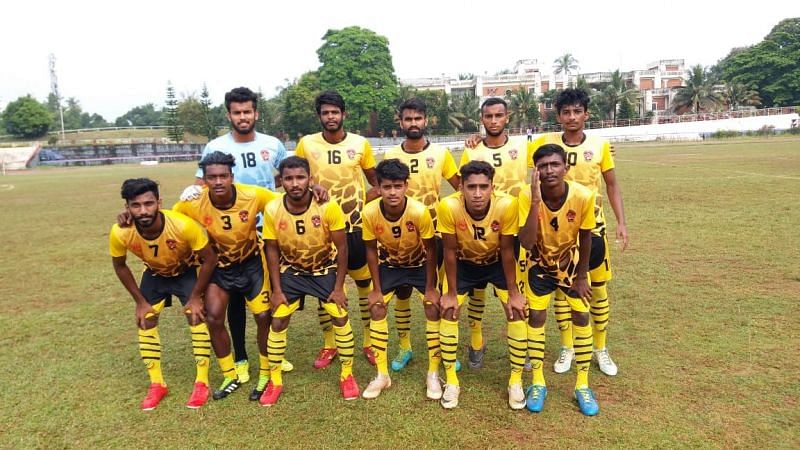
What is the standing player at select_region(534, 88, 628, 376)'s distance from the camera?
4.54 meters

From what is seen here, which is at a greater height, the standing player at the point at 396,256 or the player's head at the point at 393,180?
the player's head at the point at 393,180

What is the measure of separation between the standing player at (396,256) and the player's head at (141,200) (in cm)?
174

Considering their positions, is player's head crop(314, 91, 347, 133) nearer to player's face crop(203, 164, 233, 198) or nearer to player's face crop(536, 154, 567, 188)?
player's face crop(203, 164, 233, 198)

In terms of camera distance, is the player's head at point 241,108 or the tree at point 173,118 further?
the tree at point 173,118

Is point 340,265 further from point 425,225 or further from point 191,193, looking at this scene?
point 191,193

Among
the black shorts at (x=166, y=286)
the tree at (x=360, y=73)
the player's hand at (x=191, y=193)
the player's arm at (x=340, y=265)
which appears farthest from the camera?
the tree at (x=360, y=73)

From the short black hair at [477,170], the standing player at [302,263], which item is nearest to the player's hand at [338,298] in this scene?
the standing player at [302,263]

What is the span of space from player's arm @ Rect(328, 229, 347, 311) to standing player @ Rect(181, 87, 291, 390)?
107cm

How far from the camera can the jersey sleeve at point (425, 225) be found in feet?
14.1

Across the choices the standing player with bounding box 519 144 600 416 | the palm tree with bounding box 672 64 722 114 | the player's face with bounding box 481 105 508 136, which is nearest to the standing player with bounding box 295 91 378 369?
the player's face with bounding box 481 105 508 136

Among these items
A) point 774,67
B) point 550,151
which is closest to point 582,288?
point 550,151

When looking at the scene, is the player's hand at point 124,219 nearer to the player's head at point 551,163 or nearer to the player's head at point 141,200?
the player's head at point 141,200

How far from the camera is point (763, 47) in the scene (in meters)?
61.3

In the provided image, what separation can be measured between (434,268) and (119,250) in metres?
2.70
